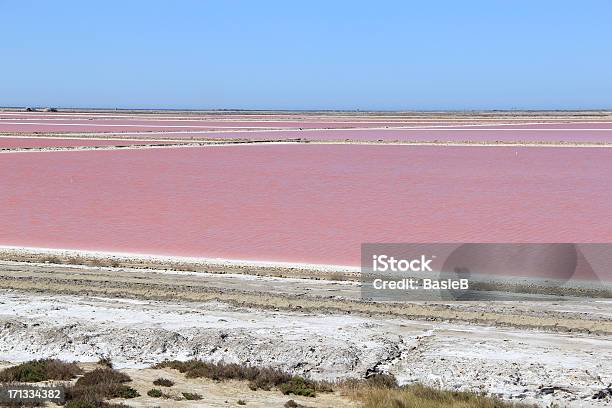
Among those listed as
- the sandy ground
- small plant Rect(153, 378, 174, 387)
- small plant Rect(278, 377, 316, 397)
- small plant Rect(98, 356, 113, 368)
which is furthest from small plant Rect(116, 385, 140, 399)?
small plant Rect(278, 377, 316, 397)

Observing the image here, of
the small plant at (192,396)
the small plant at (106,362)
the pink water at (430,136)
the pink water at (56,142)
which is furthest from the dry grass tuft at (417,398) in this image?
the pink water at (430,136)

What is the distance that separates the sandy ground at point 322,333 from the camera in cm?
856

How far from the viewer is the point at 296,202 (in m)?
21.8

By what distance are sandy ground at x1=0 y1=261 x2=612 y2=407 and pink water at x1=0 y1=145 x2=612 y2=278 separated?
3.28 meters

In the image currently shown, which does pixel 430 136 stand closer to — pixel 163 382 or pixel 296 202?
pixel 296 202

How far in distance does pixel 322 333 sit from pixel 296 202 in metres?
12.2

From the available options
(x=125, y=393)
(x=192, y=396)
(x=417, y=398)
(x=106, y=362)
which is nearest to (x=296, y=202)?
(x=106, y=362)

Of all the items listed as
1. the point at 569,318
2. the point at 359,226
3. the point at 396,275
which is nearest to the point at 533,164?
the point at 359,226

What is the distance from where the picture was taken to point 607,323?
10070 mm

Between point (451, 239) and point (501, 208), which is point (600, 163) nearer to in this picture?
point (501, 208)

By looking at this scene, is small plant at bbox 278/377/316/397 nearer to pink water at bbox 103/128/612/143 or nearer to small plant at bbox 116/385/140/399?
small plant at bbox 116/385/140/399

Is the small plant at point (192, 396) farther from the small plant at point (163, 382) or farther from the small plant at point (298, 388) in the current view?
the small plant at point (298, 388)

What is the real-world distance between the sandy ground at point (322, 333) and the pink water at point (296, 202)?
129 inches

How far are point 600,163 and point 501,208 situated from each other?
538 inches
